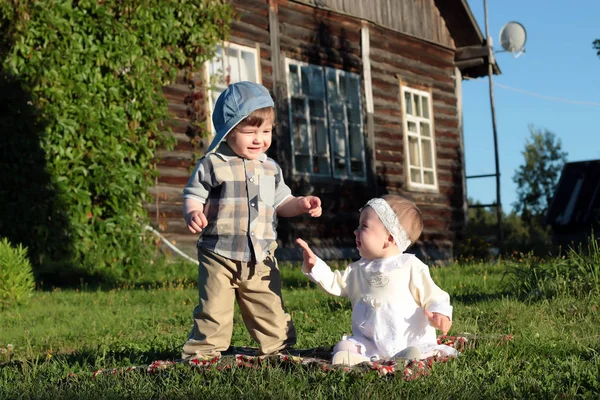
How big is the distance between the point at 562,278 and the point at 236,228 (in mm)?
3203

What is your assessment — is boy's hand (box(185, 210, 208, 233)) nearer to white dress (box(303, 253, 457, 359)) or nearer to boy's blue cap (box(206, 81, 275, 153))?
boy's blue cap (box(206, 81, 275, 153))

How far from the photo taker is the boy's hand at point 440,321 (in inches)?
167

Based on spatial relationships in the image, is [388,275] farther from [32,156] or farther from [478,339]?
[32,156]

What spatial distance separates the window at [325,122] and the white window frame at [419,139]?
140 centimetres

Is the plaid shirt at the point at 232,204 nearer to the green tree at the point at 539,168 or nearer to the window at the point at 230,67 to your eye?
the window at the point at 230,67

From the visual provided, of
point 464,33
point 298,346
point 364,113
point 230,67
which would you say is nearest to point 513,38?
point 464,33

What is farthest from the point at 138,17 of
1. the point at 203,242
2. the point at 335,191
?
the point at 203,242

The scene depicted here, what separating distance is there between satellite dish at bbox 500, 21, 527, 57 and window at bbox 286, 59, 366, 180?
539 cm

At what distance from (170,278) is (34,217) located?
1696mm

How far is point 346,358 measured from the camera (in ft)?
13.9

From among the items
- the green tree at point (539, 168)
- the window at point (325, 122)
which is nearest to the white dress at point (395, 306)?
the window at point (325, 122)

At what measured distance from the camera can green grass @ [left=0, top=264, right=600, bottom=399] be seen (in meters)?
3.72

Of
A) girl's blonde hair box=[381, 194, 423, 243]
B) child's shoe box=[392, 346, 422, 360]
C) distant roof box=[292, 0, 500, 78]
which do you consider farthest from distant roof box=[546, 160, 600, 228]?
child's shoe box=[392, 346, 422, 360]

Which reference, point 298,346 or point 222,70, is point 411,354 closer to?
point 298,346
